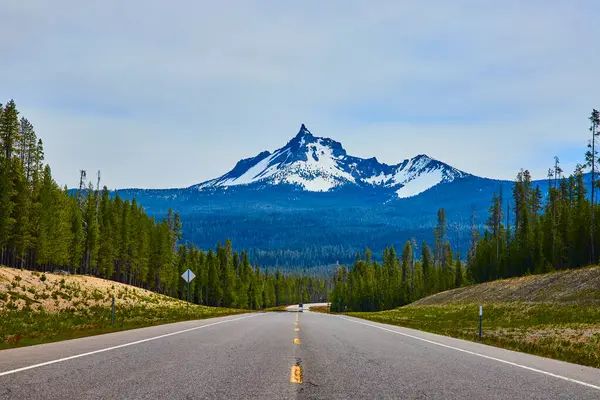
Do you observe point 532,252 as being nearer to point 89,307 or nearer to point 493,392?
point 89,307

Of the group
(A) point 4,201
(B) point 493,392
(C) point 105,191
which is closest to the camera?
(B) point 493,392

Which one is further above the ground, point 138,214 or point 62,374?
point 138,214

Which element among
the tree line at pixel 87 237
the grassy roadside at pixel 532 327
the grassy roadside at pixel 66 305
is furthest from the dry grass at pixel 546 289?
the tree line at pixel 87 237

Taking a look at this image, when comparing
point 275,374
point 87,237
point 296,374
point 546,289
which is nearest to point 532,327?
point 546,289

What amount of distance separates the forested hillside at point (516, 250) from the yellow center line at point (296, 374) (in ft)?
204

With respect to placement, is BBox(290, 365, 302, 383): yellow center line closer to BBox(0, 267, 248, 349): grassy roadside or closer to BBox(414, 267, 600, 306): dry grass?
BBox(0, 267, 248, 349): grassy roadside

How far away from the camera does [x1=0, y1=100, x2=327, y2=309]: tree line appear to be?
60.9 meters

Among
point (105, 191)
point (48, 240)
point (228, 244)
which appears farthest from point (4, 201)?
point (228, 244)

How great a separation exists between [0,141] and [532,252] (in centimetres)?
7365

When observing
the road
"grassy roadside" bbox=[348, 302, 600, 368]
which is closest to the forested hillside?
"grassy roadside" bbox=[348, 302, 600, 368]

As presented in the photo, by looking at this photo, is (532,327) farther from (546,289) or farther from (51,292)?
(51,292)

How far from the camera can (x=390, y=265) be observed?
139 m

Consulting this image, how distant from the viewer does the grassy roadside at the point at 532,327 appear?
17.9 meters

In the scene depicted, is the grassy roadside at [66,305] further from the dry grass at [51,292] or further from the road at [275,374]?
the road at [275,374]
